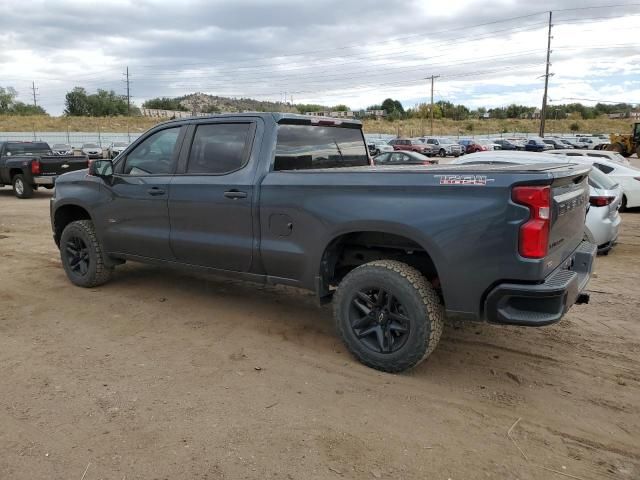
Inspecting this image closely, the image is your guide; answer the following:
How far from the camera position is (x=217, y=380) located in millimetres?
3920

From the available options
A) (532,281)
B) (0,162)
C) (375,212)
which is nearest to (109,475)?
(375,212)

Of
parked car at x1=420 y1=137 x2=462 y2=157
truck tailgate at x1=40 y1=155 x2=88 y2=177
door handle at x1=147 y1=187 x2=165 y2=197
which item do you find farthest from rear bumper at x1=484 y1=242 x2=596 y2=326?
parked car at x1=420 y1=137 x2=462 y2=157

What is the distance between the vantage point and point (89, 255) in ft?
20.0

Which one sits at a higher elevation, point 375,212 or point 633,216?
point 375,212

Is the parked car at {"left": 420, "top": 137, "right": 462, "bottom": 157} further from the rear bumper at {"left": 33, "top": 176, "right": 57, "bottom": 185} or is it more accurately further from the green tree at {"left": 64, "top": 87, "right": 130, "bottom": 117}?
the green tree at {"left": 64, "top": 87, "right": 130, "bottom": 117}

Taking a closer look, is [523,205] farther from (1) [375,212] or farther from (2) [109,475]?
(2) [109,475]

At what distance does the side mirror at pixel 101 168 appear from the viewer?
5.66 meters

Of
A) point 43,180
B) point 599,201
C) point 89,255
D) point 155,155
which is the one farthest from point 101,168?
point 43,180

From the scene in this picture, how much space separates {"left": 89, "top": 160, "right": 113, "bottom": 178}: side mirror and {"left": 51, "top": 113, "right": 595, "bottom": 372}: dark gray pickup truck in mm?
18

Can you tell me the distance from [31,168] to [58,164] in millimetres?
729

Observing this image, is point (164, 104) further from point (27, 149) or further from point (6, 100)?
point (27, 149)

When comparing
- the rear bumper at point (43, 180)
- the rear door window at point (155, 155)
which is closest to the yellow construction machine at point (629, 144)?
the rear bumper at point (43, 180)

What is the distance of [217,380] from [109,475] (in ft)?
3.81

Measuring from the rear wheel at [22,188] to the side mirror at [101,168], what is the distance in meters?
12.2
